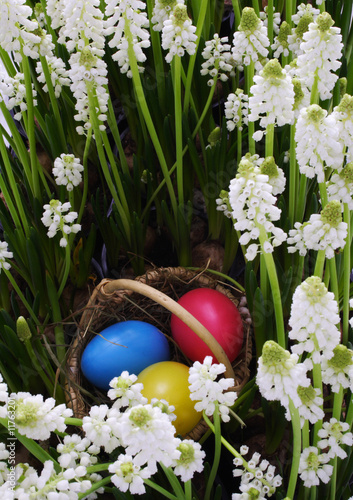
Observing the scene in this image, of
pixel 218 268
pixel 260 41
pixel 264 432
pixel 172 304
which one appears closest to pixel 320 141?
pixel 260 41

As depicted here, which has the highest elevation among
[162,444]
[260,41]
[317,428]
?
[260,41]

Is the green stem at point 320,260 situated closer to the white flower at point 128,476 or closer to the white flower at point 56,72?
the white flower at point 128,476

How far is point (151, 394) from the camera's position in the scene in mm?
1078

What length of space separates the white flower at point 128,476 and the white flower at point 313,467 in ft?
0.90

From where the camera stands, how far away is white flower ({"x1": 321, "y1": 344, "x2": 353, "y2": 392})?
697 mm

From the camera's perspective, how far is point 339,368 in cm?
71

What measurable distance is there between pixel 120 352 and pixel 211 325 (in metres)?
0.24

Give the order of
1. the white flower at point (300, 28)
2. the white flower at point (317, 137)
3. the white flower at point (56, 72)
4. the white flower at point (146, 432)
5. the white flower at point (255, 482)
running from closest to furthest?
the white flower at point (146, 432)
the white flower at point (317, 137)
the white flower at point (255, 482)
the white flower at point (300, 28)
the white flower at point (56, 72)

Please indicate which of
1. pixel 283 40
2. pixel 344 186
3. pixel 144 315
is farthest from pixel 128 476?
Answer: pixel 283 40

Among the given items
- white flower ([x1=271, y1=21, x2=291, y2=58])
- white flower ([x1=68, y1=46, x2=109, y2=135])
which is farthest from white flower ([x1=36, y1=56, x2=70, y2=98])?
white flower ([x1=271, y1=21, x2=291, y2=58])

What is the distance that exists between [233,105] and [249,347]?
24.0 inches

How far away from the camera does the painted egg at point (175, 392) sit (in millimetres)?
1065

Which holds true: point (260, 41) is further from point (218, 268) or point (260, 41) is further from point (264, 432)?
point (264, 432)

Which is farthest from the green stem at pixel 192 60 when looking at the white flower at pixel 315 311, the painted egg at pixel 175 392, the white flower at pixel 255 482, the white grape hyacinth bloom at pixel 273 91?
the white flower at pixel 255 482
